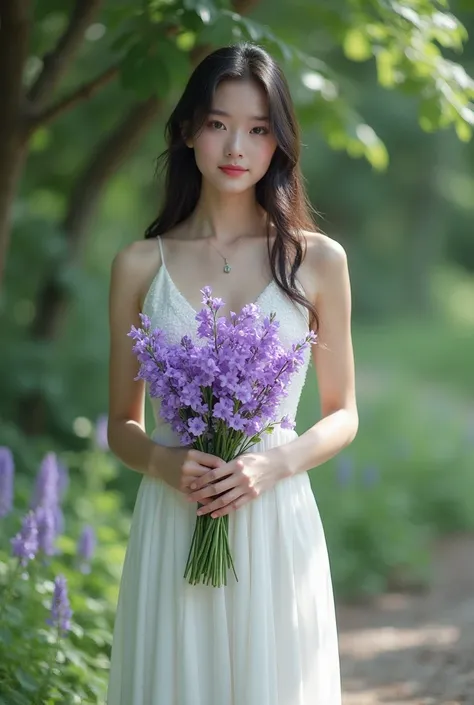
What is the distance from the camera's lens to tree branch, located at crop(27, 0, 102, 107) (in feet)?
14.1

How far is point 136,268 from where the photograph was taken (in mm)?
3100

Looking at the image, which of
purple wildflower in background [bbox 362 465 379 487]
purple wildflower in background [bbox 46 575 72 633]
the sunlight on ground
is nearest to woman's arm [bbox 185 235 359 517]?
purple wildflower in background [bbox 46 575 72 633]

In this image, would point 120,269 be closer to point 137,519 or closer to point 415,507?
point 137,519

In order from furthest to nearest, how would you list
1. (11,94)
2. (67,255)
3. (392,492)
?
(392,492) < (67,255) < (11,94)

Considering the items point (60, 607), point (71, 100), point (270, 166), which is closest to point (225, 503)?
point (60, 607)

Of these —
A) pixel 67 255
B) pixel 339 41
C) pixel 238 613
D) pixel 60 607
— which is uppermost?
pixel 67 255

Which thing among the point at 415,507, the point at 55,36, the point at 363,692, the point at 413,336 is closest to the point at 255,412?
the point at 363,692

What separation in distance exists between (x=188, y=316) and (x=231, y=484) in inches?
19.8

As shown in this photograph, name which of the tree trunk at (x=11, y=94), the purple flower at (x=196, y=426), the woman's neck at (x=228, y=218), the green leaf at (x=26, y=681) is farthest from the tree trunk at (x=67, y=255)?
the purple flower at (x=196, y=426)

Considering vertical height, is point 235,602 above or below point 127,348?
below

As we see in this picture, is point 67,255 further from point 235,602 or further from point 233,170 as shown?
point 235,602

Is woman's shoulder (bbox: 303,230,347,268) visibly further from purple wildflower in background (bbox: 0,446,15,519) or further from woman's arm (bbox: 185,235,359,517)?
purple wildflower in background (bbox: 0,446,15,519)

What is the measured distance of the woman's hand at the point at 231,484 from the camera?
2674 mm

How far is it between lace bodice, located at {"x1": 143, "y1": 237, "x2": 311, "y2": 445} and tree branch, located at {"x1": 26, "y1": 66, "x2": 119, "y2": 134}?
1.45 metres
